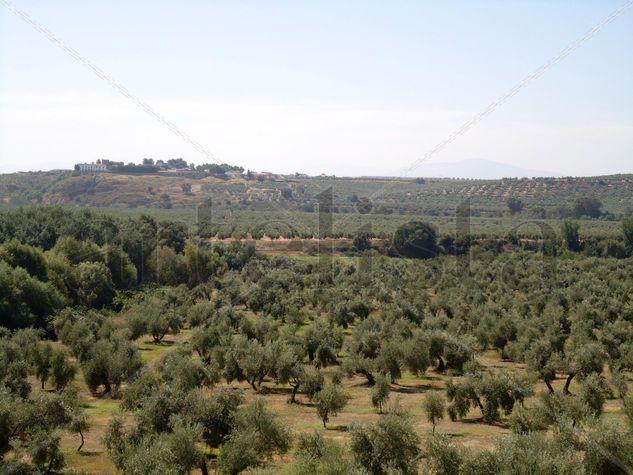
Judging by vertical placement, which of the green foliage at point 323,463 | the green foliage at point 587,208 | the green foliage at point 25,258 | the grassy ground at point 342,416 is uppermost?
the green foliage at point 25,258

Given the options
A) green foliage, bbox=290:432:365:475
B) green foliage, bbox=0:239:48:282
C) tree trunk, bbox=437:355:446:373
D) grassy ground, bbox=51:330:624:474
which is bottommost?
tree trunk, bbox=437:355:446:373

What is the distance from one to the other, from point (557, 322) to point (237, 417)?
3621 centimetres

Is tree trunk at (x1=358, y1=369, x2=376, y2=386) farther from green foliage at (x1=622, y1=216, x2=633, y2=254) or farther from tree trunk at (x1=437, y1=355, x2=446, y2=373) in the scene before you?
green foliage at (x1=622, y1=216, x2=633, y2=254)

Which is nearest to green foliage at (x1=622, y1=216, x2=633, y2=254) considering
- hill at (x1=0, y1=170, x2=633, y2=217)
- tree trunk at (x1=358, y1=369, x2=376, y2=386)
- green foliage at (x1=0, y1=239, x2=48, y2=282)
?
hill at (x1=0, y1=170, x2=633, y2=217)

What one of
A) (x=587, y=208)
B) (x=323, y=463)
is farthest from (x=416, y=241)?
(x=323, y=463)

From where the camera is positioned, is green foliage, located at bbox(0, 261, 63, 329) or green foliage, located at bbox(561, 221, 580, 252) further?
green foliage, located at bbox(561, 221, 580, 252)

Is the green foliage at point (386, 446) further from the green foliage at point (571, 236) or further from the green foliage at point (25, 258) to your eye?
the green foliage at point (571, 236)

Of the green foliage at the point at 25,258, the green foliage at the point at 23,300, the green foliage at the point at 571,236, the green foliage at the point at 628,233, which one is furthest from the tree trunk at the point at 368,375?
the green foliage at the point at 628,233

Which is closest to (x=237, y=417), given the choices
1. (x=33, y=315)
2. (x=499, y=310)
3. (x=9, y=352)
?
(x=9, y=352)

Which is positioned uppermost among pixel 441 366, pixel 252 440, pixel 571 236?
pixel 252 440

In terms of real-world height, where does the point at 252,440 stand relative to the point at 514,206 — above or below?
above

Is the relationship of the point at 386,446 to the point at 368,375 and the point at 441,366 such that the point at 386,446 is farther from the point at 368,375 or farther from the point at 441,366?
the point at 441,366

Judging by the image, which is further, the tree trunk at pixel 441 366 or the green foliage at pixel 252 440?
the tree trunk at pixel 441 366

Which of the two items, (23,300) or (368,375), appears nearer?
(368,375)
